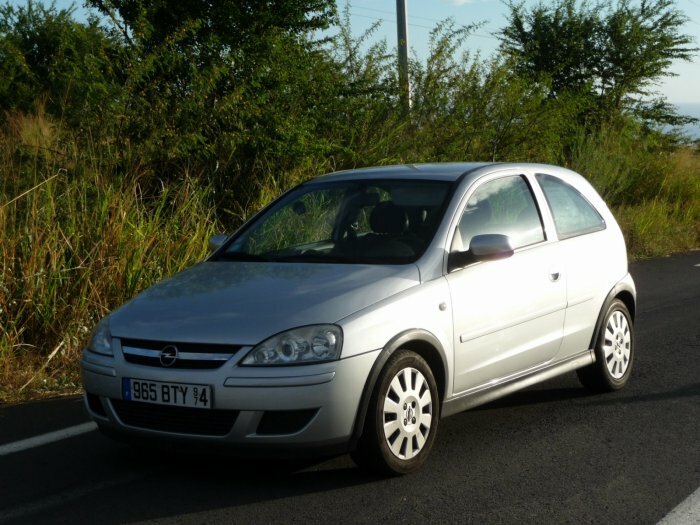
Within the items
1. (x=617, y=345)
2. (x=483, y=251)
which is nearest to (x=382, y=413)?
(x=483, y=251)

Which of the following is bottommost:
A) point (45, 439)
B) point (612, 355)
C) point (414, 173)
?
point (612, 355)

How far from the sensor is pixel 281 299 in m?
5.33

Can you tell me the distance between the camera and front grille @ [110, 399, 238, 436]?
5.06m

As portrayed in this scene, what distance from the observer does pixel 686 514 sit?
4.79 meters

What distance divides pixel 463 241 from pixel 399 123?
10.3 meters

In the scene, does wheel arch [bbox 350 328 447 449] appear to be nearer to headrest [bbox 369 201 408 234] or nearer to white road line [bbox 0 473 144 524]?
headrest [bbox 369 201 408 234]

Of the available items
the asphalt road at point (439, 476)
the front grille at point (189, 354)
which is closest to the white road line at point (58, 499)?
the asphalt road at point (439, 476)

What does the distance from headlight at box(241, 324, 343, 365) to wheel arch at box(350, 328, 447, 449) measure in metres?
0.24

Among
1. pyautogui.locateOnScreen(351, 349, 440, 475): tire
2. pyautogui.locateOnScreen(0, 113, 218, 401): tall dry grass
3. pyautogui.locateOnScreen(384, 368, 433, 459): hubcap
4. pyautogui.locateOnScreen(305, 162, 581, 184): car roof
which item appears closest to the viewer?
pyautogui.locateOnScreen(351, 349, 440, 475): tire

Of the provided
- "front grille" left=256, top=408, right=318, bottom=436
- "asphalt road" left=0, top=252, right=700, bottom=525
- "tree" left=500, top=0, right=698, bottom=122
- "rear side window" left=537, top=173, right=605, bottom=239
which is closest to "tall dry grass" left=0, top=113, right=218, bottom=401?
"asphalt road" left=0, top=252, right=700, bottom=525

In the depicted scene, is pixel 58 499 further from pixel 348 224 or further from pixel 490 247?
pixel 490 247

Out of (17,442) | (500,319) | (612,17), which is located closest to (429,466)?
(500,319)

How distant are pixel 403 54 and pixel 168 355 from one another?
13.9m

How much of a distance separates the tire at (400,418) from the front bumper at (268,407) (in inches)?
5.1
